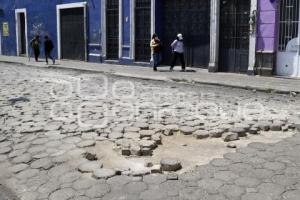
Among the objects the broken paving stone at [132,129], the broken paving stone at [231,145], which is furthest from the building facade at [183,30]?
the broken paving stone at [231,145]

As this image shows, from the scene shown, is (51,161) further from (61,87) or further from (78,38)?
(78,38)

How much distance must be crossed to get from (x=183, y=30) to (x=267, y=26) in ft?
14.3

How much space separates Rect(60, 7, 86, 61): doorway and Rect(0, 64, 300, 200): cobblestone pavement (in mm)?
12331

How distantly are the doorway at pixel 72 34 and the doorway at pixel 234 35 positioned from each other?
30.6ft

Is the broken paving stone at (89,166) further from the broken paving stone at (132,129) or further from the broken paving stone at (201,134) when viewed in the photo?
the broken paving stone at (201,134)

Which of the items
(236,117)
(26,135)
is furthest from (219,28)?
(26,135)

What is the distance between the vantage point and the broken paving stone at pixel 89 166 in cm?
480

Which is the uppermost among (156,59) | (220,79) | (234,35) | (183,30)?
(183,30)

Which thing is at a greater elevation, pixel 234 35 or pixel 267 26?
pixel 267 26

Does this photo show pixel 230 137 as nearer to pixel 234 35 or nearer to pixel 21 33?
pixel 234 35

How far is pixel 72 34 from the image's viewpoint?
2416 cm

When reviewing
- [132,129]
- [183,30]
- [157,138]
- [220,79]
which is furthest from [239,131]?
[183,30]

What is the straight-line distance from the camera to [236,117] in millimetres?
7602

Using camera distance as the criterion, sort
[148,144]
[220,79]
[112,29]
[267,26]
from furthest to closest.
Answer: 1. [112,29]
2. [267,26]
3. [220,79]
4. [148,144]
